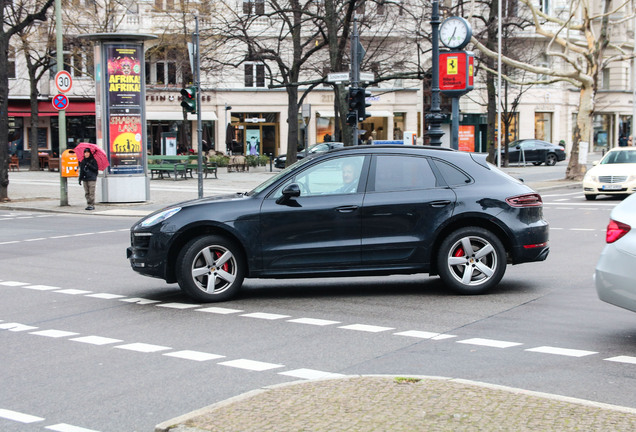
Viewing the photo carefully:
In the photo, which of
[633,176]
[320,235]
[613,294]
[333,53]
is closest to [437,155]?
[320,235]

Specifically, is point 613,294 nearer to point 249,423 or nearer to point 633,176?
point 249,423

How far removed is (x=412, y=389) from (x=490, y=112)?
38.8 metres

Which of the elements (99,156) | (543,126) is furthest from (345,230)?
→ (543,126)

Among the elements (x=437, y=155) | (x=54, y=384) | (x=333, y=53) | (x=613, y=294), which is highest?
(x=333, y=53)

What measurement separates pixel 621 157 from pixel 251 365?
2100cm

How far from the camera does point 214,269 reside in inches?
376

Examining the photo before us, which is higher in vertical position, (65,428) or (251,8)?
(251,8)

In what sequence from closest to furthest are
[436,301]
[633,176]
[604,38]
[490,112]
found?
[436,301]
[633,176]
[604,38]
[490,112]

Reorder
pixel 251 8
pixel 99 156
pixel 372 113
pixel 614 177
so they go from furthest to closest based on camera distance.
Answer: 1. pixel 372 113
2. pixel 251 8
3. pixel 99 156
4. pixel 614 177

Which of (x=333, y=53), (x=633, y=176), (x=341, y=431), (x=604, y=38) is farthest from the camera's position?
(x=604, y=38)

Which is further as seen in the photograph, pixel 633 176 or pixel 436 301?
pixel 633 176

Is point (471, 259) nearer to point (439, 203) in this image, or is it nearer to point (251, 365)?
point (439, 203)

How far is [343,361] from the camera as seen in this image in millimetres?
6707

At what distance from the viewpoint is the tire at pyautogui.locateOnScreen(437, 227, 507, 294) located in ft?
31.5
